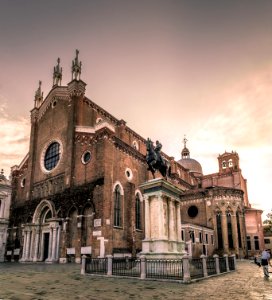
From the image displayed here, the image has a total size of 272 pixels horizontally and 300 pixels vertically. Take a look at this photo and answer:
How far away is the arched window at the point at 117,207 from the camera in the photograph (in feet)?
77.5

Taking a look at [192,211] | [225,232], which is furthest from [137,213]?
[225,232]

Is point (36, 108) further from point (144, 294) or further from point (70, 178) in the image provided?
point (144, 294)

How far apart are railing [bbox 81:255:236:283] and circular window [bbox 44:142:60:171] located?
53.5 ft

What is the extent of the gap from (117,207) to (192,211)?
17226mm

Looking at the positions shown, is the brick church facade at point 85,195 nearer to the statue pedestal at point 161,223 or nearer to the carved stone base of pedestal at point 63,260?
the carved stone base of pedestal at point 63,260

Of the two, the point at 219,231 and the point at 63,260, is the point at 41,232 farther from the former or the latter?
the point at 219,231

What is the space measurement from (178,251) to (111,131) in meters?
12.2

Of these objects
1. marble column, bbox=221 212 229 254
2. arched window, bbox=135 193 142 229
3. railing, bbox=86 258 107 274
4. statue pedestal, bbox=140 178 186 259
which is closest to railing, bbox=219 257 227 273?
statue pedestal, bbox=140 178 186 259

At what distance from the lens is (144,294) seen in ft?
26.5

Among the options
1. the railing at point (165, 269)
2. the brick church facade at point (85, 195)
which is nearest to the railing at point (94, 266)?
the railing at point (165, 269)

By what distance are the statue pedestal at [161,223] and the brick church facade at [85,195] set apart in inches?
139

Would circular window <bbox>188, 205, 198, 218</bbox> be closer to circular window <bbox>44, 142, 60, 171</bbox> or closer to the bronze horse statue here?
circular window <bbox>44, 142, 60, 171</bbox>

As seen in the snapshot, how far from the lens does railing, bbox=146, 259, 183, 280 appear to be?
11.7 metres

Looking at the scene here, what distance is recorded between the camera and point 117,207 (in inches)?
949
